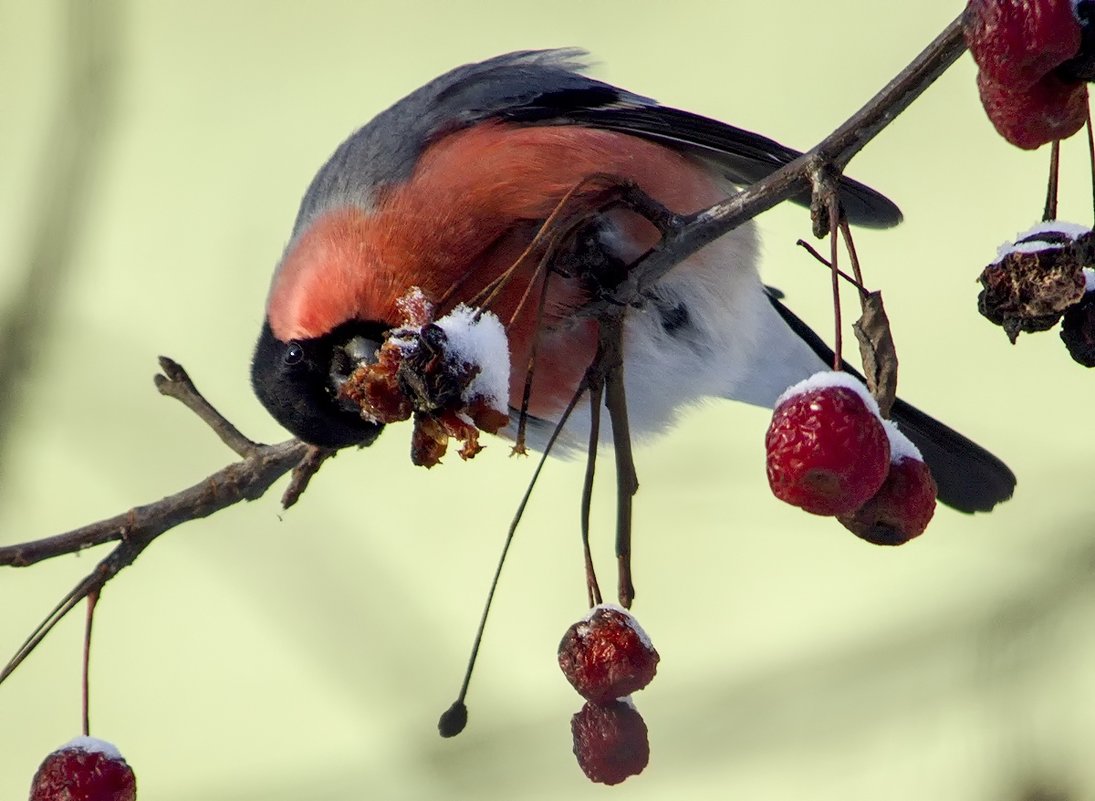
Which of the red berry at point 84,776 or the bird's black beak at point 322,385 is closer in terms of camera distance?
the red berry at point 84,776

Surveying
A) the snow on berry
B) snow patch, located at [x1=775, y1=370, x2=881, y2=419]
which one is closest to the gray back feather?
the snow on berry

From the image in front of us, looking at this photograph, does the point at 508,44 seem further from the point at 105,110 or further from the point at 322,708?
the point at 322,708

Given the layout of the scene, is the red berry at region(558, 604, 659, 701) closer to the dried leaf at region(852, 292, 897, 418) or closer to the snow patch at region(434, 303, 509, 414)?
the snow patch at region(434, 303, 509, 414)

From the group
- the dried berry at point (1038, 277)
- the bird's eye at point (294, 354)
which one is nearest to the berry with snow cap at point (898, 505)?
the dried berry at point (1038, 277)

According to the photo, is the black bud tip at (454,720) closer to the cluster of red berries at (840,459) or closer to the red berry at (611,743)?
the red berry at (611,743)

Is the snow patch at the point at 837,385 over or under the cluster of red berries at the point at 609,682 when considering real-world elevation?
over

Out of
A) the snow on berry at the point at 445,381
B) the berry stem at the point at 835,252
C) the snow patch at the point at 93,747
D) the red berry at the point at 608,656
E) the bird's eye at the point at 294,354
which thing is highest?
the bird's eye at the point at 294,354
